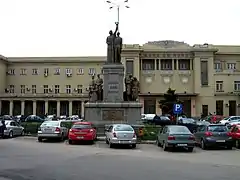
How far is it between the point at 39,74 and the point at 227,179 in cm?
9147

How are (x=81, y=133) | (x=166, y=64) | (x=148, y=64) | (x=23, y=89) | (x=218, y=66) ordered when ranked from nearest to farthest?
1. (x=81, y=133)
2. (x=166, y=64)
3. (x=148, y=64)
4. (x=218, y=66)
5. (x=23, y=89)

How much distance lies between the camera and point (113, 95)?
98.7ft

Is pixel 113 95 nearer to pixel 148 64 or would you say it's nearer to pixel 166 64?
pixel 148 64

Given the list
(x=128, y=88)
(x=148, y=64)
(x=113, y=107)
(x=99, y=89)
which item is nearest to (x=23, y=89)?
(x=148, y=64)

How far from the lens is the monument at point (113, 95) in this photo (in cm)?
2945

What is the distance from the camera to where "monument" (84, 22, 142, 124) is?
2945 cm

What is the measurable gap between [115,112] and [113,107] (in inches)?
15.7

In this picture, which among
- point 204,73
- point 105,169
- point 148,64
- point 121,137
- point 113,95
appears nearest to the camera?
point 105,169

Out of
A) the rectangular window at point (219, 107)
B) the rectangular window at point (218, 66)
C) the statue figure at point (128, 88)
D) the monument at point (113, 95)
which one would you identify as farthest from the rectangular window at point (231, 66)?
the statue figure at point (128, 88)

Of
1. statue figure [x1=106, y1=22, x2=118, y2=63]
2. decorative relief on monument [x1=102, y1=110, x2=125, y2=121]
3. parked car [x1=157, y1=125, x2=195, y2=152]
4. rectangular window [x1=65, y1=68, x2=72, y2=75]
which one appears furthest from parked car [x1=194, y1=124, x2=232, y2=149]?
rectangular window [x1=65, y1=68, x2=72, y2=75]

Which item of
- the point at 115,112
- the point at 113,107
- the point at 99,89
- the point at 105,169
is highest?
the point at 99,89

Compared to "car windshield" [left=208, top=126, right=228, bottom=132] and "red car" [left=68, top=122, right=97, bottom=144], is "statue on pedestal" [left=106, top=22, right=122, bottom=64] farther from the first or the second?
"car windshield" [left=208, top=126, right=228, bottom=132]

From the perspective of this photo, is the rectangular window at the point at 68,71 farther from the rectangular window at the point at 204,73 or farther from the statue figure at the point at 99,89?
the statue figure at the point at 99,89

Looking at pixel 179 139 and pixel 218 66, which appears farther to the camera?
pixel 218 66
